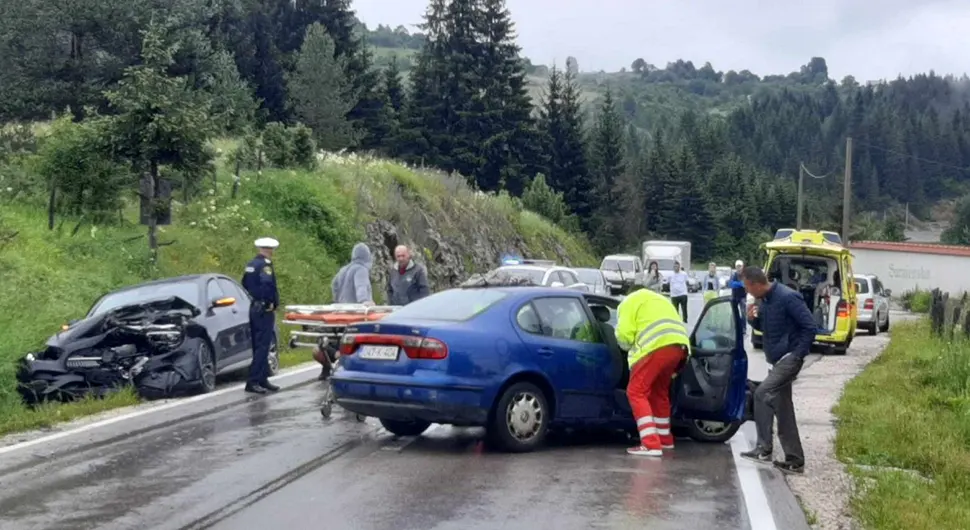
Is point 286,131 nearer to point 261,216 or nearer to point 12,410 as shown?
point 261,216

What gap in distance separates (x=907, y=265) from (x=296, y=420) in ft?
169

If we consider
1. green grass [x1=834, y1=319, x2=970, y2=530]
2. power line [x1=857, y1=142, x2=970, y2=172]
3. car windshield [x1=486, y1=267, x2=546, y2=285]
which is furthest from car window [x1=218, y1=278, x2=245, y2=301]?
power line [x1=857, y1=142, x2=970, y2=172]

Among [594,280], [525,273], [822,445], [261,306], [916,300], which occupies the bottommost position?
[916,300]

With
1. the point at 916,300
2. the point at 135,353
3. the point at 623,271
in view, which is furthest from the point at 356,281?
the point at 916,300

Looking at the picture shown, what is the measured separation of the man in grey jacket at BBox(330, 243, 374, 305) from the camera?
1433cm

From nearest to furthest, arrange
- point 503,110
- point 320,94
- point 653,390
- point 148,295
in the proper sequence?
point 653,390 < point 148,295 < point 320,94 < point 503,110

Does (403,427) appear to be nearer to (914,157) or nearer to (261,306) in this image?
(261,306)

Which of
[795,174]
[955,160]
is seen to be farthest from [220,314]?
[955,160]

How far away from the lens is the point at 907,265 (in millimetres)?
59156

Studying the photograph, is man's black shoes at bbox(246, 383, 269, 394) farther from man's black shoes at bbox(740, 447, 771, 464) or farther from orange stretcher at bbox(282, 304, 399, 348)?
man's black shoes at bbox(740, 447, 771, 464)

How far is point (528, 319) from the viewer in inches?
429

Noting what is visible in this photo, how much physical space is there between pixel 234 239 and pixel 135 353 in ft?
43.7

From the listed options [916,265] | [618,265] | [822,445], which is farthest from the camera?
[916,265]

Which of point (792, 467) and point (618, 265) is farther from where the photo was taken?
point (618, 265)
